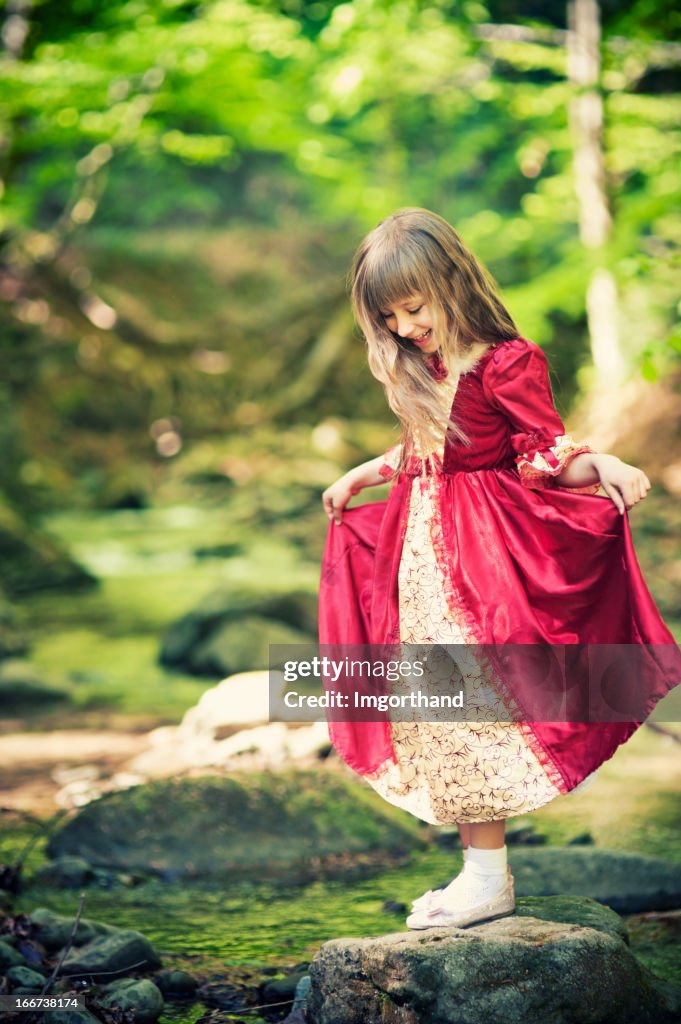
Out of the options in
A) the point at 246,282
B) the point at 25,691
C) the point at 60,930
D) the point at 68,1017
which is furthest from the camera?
the point at 246,282

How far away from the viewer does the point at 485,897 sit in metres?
2.36

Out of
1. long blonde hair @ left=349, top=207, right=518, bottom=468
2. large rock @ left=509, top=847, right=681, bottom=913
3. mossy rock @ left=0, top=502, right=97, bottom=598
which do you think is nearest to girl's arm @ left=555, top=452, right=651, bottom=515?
long blonde hair @ left=349, top=207, right=518, bottom=468

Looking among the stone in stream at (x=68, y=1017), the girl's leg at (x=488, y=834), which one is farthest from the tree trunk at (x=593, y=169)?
the stone in stream at (x=68, y=1017)

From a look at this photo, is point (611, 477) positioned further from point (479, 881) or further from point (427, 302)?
point (479, 881)

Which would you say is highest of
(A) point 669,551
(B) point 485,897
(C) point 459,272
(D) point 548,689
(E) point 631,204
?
(E) point 631,204

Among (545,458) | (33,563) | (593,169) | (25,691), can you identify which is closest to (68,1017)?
(545,458)

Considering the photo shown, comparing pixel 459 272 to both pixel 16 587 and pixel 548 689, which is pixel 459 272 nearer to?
pixel 548 689

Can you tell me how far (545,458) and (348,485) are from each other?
566mm

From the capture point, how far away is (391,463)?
2602mm

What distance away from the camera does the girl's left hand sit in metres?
2.15

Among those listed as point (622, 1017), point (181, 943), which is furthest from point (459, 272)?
point (181, 943)

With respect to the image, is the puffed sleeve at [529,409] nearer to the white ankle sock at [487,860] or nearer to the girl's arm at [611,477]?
the girl's arm at [611,477]

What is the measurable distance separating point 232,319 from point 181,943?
12.8m

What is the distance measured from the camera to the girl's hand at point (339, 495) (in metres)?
2.62
